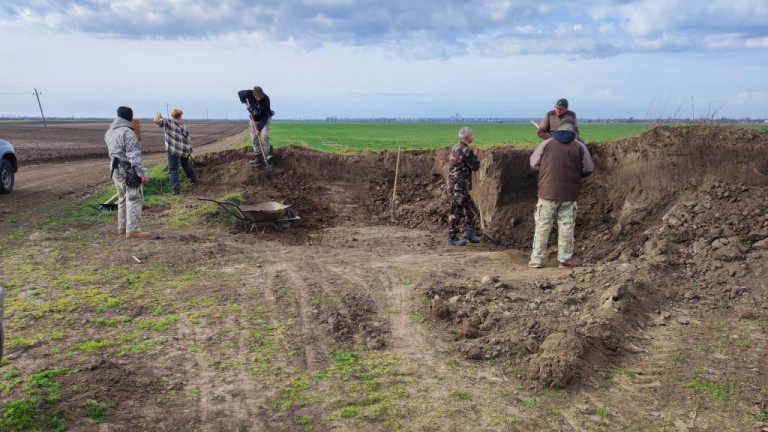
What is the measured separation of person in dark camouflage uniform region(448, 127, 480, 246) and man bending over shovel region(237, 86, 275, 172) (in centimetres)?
585

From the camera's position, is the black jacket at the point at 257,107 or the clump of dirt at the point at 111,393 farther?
the black jacket at the point at 257,107

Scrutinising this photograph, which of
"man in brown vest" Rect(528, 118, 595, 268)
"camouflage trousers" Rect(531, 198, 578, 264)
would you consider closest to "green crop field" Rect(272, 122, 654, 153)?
"man in brown vest" Rect(528, 118, 595, 268)

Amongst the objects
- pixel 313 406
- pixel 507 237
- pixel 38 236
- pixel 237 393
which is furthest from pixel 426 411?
pixel 38 236

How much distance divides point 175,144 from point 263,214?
12.4 feet

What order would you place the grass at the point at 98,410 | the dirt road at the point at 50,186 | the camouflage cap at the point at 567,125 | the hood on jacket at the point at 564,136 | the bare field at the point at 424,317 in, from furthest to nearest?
the dirt road at the point at 50,186 → the camouflage cap at the point at 567,125 → the hood on jacket at the point at 564,136 → the bare field at the point at 424,317 → the grass at the point at 98,410

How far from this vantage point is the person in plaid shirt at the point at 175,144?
1265 centimetres

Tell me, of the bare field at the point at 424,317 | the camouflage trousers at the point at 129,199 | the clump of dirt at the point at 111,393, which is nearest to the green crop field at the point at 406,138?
the bare field at the point at 424,317

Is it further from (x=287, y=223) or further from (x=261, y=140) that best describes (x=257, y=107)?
(x=287, y=223)

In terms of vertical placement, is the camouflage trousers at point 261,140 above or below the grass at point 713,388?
above

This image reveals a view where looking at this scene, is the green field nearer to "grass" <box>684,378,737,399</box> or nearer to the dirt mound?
the dirt mound

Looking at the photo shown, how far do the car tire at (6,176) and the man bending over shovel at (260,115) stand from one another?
5995mm

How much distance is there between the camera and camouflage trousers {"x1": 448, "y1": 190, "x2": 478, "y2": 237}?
1016cm

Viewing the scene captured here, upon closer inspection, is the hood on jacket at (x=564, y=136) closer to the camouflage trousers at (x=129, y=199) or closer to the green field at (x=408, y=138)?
the green field at (x=408, y=138)

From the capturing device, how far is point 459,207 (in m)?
10.4
